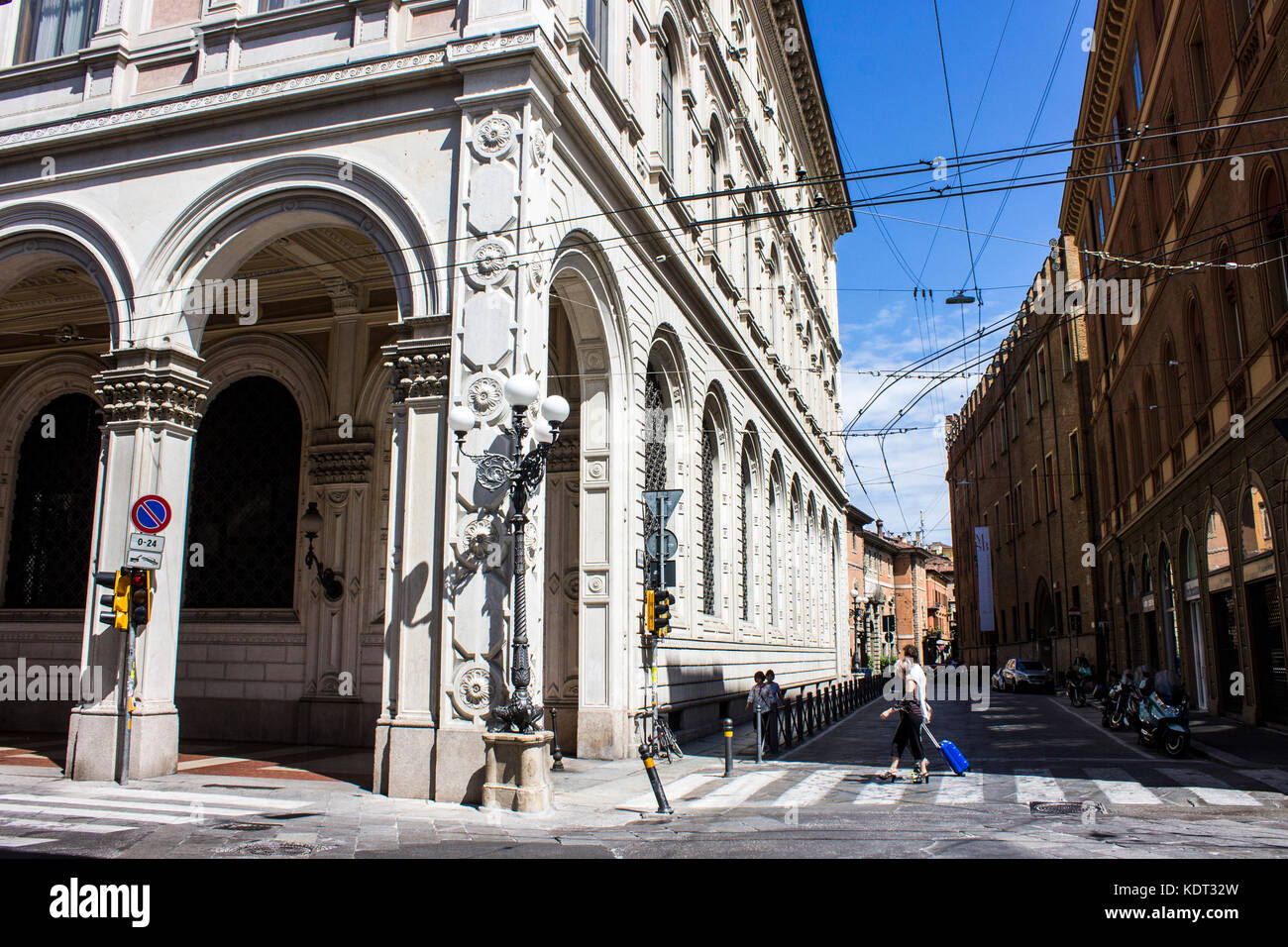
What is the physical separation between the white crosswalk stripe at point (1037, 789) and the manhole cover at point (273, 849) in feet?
24.7

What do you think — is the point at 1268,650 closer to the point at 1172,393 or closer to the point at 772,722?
the point at 1172,393

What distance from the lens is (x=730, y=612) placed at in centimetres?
2228

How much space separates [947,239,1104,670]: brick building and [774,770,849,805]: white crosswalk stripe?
19.4m

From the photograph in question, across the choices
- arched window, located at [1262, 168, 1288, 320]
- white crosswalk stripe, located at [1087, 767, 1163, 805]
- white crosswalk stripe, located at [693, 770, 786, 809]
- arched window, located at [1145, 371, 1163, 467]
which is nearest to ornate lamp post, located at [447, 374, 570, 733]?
white crosswalk stripe, located at [693, 770, 786, 809]

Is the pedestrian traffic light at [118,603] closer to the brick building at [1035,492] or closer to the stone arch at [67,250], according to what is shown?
the stone arch at [67,250]

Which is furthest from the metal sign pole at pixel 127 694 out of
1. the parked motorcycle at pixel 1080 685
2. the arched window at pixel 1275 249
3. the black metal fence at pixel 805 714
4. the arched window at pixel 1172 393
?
the parked motorcycle at pixel 1080 685

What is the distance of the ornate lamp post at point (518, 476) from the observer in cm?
1041

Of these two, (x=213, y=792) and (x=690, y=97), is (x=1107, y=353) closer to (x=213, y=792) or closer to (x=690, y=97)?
(x=690, y=97)

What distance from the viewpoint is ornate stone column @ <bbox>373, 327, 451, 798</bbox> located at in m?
11.1

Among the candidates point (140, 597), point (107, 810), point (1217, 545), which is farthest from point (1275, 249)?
point (107, 810)

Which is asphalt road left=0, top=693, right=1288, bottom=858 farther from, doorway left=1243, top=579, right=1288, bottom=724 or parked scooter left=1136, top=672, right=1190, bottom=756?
doorway left=1243, top=579, right=1288, bottom=724

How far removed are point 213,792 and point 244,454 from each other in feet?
30.3

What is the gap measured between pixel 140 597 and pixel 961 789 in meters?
10.5
